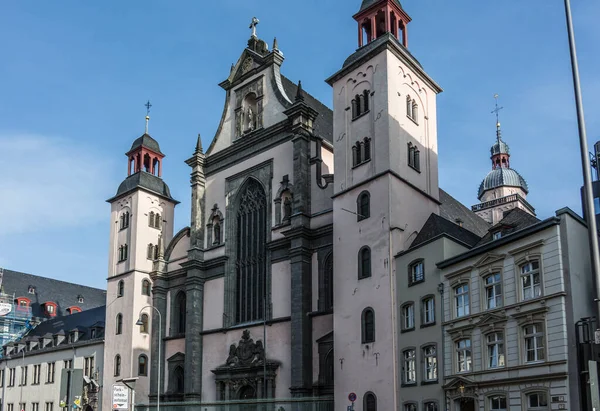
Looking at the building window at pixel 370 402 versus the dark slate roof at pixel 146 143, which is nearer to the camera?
the building window at pixel 370 402

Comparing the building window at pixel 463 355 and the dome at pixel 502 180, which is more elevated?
the dome at pixel 502 180

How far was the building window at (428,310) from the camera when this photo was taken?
32022 millimetres

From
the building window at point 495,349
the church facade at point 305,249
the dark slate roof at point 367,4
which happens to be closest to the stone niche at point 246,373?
the church facade at point 305,249

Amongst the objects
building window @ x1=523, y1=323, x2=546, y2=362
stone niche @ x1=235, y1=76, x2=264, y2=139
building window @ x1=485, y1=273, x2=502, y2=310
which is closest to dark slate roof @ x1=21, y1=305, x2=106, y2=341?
stone niche @ x1=235, y1=76, x2=264, y2=139

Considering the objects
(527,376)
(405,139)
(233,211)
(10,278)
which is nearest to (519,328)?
(527,376)

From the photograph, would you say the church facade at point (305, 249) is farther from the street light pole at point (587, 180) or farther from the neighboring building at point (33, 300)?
the neighboring building at point (33, 300)

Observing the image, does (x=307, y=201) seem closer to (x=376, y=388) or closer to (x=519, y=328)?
(x=376, y=388)

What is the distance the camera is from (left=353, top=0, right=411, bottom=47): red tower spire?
4091 centimetres

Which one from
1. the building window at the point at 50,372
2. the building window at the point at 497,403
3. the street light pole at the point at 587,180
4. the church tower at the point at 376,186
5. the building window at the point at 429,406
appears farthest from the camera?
the building window at the point at 50,372

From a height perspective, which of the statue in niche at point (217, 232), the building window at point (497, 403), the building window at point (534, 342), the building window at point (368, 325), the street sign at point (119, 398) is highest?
the statue in niche at point (217, 232)

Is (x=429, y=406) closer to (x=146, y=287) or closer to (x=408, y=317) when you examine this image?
(x=408, y=317)

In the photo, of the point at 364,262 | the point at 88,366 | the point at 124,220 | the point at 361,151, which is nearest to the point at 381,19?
the point at 361,151

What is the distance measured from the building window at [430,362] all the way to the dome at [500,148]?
62600 millimetres

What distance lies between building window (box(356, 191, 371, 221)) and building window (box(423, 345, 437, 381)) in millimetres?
7793
